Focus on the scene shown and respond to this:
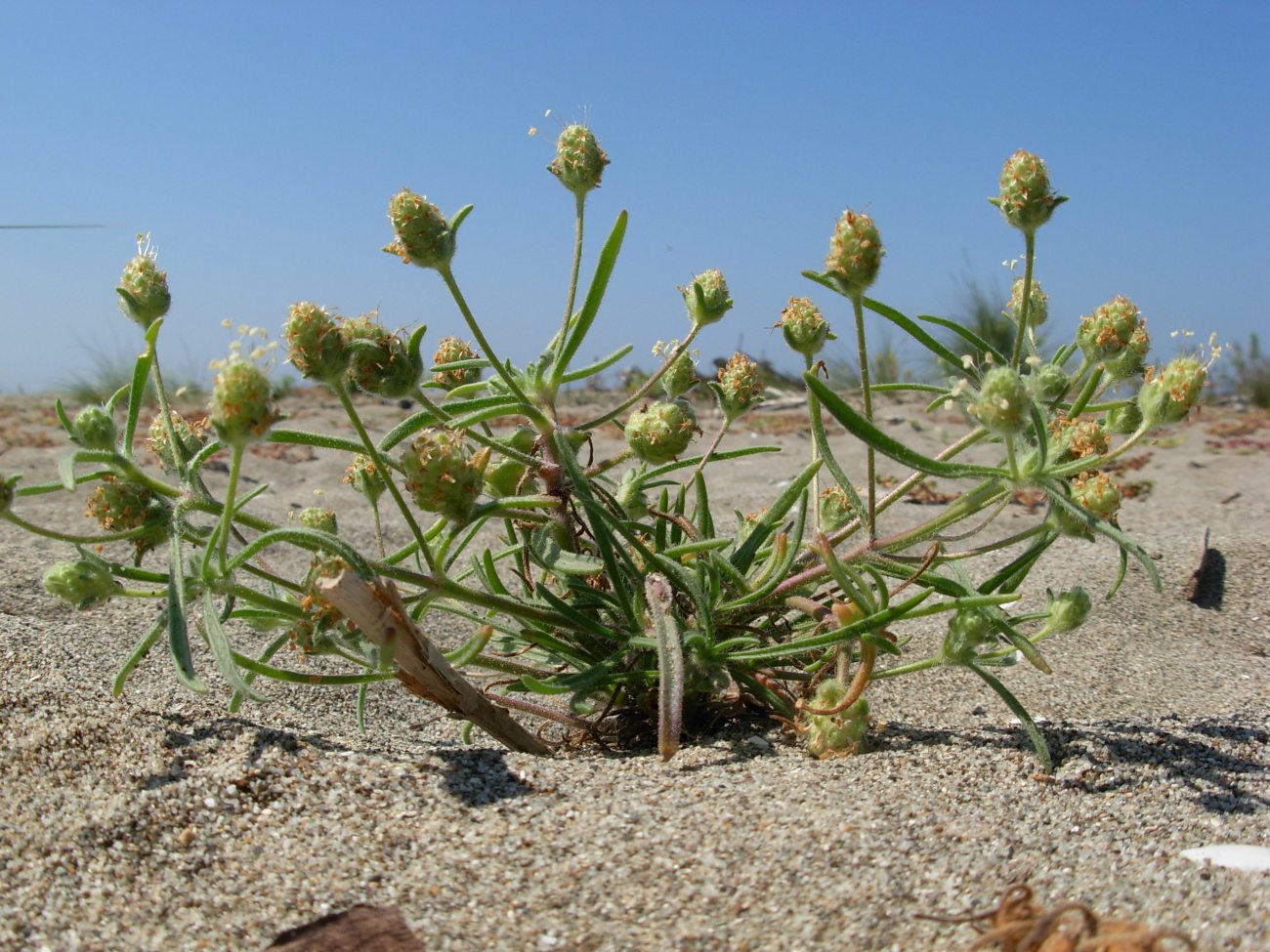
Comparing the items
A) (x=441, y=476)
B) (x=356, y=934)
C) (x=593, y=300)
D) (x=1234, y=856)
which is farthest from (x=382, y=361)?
(x=1234, y=856)

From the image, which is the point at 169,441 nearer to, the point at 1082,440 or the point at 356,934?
the point at 356,934

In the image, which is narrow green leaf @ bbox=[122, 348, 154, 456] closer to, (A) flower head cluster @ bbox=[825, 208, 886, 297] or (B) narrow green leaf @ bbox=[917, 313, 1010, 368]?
(A) flower head cluster @ bbox=[825, 208, 886, 297]

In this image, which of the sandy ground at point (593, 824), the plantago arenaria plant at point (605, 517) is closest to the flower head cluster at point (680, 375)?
the plantago arenaria plant at point (605, 517)

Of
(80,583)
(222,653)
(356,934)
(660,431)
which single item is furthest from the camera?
(660,431)

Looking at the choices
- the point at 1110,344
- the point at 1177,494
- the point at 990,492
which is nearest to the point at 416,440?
the point at 990,492

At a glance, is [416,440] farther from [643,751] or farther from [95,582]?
[643,751]

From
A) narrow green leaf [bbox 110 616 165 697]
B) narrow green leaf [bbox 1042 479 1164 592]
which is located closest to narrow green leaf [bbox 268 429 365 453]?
narrow green leaf [bbox 110 616 165 697]

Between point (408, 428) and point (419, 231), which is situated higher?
point (419, 231)
